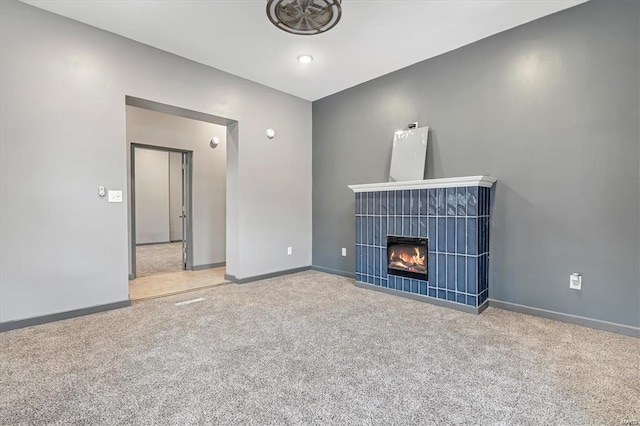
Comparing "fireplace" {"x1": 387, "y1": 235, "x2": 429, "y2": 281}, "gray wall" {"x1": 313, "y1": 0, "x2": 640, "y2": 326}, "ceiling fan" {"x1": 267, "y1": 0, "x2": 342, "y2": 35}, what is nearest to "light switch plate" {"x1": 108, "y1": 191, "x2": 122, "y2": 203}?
"ceiling fan" {"x1": 267, "y1": 0, "x2": 342, "y2": 35}

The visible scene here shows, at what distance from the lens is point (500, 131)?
10.6 feet

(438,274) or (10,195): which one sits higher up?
(10,195)

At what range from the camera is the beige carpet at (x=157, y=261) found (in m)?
5.30

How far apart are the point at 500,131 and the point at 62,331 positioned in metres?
4.51

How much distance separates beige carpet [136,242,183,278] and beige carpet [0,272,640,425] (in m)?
2.27

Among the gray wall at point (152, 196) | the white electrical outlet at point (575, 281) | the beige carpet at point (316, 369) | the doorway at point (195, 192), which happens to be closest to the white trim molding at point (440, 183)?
the white electrical outlet at point (575, 281)

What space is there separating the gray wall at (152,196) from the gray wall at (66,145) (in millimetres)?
6028

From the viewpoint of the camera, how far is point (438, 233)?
11.0 feet

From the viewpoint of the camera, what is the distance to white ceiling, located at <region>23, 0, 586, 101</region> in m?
2.73

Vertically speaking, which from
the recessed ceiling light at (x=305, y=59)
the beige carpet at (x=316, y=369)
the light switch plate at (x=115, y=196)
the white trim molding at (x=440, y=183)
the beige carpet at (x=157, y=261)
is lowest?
the beige carpet at (x=316, y=369)

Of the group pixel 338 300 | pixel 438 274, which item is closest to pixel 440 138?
pixel 438 274

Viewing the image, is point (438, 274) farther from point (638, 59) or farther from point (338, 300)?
point (638, 59)

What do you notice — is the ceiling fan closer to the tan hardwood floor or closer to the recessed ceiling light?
the recessed ceiling light

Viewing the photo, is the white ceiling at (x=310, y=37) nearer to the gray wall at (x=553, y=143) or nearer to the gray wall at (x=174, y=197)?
the gray wall at (x=553, y=143)
